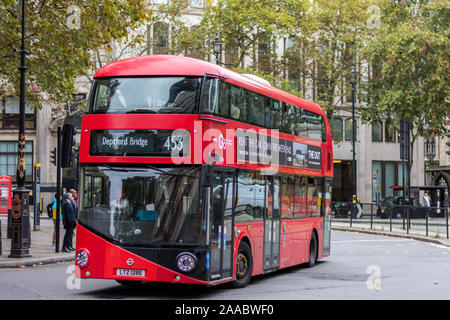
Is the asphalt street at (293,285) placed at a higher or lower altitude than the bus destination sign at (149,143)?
lower

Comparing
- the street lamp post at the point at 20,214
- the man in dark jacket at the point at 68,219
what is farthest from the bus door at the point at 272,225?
the man in dark jacket at the point at 68,219

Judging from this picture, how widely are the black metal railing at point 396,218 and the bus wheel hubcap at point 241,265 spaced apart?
18.4m

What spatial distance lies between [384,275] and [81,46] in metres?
13.3

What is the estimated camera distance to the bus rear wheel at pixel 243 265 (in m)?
14.2

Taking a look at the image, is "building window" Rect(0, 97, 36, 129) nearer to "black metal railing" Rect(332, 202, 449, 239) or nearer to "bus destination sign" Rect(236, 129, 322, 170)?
"black metal railing" Rect(332, 202, 449, 239)

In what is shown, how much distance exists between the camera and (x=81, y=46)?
25578mm

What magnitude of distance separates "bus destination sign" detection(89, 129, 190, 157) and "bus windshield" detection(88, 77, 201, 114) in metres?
0.37

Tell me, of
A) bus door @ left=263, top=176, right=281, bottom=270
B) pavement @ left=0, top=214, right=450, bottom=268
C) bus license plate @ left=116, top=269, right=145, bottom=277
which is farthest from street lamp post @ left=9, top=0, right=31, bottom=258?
bus license plate @ left=116, top=269, right=145, bottom=277

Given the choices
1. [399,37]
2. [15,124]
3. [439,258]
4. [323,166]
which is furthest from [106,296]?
[15,124]

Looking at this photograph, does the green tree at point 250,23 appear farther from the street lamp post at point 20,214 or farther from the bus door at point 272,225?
the bus door at point 272,225

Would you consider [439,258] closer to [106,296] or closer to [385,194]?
[106,296]

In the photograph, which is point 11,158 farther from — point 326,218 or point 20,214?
point 326,218

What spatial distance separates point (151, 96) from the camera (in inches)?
510

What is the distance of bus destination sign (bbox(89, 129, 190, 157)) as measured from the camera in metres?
12.7
